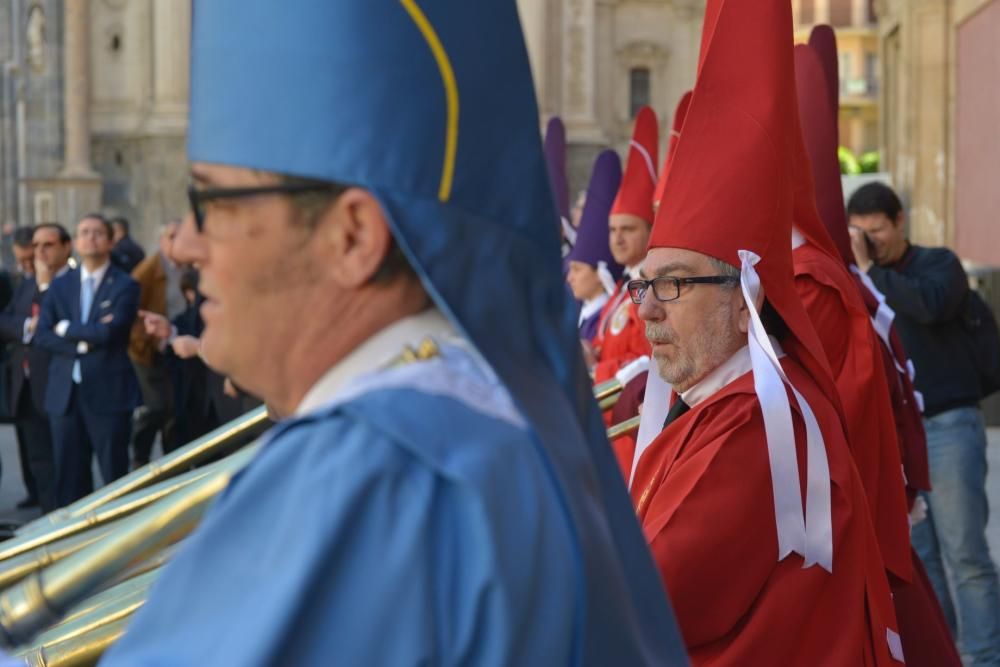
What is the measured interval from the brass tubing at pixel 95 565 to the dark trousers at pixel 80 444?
8371 mm

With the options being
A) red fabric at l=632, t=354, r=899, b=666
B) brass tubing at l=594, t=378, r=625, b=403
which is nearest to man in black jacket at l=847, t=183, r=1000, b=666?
brass tubing at l=594, t=378, r=625, b=403

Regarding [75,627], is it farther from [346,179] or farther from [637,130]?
[637,130]

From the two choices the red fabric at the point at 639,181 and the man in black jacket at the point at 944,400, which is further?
the red fabric at the point at 639,181

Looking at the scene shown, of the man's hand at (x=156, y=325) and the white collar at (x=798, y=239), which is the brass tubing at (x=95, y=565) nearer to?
the white collar at (x=798, y=239)

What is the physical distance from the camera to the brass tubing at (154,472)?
2939 mm

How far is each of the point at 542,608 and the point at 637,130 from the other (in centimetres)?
824

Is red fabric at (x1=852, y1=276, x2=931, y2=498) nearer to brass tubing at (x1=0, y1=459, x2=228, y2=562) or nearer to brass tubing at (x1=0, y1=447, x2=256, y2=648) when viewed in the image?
brass tubing at (x1=0, y1=459, x2=228, y2=562)

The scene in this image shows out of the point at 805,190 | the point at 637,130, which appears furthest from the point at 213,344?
the point at 637,130

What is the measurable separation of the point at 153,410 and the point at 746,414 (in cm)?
903

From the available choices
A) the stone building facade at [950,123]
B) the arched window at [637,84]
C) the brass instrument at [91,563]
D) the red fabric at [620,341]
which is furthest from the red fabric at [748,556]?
the arched window at [637,84]

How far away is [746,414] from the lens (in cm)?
318

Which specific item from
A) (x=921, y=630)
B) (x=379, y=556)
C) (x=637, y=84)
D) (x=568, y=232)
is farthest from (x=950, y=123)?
(x=637, y=84)

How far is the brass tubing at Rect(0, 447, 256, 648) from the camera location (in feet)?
5.24

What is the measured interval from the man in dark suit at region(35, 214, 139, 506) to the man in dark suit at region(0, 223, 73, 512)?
19.2 inches
